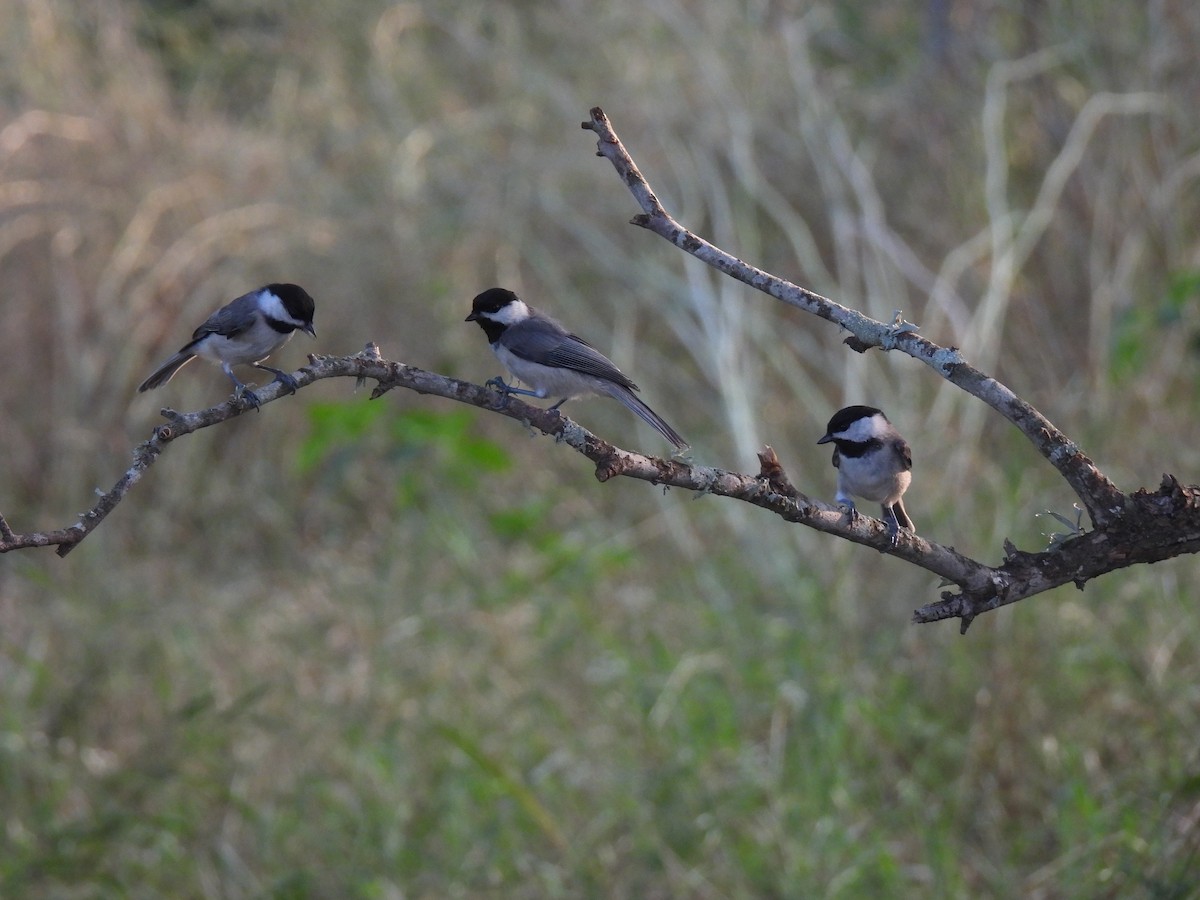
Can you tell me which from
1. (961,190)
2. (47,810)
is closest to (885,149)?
(961,190)

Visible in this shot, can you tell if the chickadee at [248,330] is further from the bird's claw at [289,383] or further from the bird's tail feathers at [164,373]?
the bird's claw at [289,383]

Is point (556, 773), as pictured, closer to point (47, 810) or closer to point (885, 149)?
point (47, 810)

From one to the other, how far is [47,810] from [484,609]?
195 cm

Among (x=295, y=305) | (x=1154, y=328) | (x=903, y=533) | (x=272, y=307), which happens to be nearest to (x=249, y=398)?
(x=295, y=305)

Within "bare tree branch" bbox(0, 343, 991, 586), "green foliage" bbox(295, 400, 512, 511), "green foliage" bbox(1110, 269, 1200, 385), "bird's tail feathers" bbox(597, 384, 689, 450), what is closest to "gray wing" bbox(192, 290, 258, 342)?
"bird's tail feathers" bbox(597, 384, 689, 450)

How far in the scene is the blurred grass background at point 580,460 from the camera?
4457 millimetres

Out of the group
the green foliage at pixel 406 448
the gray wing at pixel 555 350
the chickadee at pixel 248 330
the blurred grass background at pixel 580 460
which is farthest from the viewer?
the green foliage at pixel 406 448

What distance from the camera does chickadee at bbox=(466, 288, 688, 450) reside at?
354 cm

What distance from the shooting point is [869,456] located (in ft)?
10.4

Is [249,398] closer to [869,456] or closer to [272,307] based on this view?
[272,307]

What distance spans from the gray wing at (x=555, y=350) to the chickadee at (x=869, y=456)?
56cm

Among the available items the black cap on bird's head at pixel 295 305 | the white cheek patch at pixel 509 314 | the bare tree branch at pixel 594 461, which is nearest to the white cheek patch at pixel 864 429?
the bare tree branch at pixel 594 461

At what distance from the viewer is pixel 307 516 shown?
7684 mm

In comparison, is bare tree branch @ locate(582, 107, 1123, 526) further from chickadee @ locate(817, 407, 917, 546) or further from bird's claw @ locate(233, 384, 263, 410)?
chickadee @ locate(817, 407, 917, 546)
